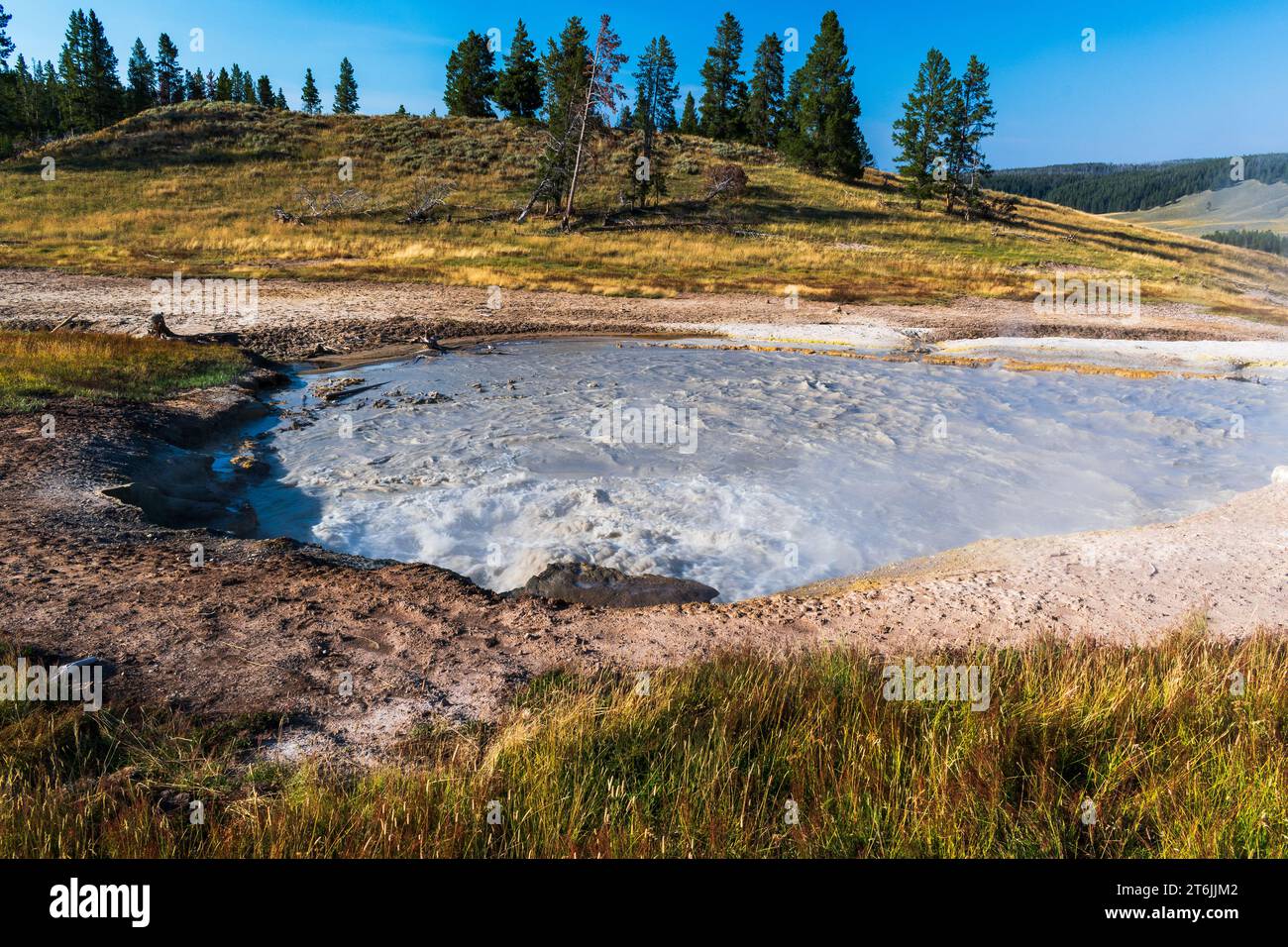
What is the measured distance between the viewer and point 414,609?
599 cm

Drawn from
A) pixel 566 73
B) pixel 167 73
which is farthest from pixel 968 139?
pixel 167 73

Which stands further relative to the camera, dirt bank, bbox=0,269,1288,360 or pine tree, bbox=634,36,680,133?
pine tree, bbox=634,36,680,133

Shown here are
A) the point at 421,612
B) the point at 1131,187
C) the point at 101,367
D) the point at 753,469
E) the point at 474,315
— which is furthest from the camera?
the point at 1131,187

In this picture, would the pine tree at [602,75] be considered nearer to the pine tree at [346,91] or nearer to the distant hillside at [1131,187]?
the pine tree at [346,91]

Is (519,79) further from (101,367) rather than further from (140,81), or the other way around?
(101,367)

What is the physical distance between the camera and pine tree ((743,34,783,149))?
79.2 metres

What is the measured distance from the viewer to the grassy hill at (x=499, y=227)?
33.1 m

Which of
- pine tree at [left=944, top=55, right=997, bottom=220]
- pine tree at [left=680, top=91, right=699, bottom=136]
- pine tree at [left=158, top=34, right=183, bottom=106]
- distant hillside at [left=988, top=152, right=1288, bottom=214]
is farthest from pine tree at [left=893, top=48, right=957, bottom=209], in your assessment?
distant hillside at [left=988, top=152, right=1288, bottom=214]

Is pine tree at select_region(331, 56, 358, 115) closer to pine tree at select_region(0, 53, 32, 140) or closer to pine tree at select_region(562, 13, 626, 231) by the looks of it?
pine tree at select_region(0, 53, 32, 140)

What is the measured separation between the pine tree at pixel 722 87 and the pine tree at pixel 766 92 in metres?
3.04

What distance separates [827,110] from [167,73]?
8383 cm

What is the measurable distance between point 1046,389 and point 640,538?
12.0 m

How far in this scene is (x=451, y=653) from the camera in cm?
524

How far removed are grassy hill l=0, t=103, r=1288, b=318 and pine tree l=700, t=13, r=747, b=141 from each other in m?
13.0
